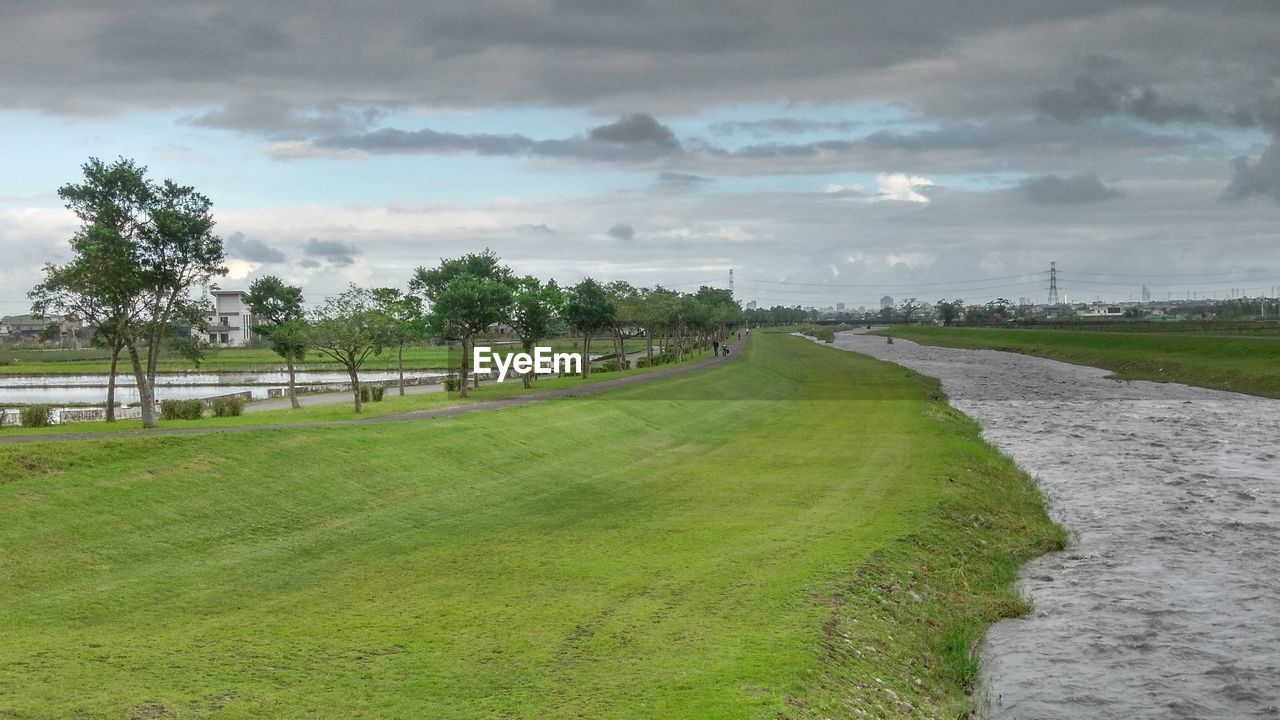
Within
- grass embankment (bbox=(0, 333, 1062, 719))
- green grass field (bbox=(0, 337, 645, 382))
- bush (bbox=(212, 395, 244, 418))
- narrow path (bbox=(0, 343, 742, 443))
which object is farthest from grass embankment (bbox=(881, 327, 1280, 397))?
green grass field (bbox=(0, 337, 645, 382))

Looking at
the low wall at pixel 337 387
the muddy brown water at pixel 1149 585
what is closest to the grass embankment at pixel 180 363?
the low wall at pixel 337 387

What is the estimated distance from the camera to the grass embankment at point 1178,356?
75.6m

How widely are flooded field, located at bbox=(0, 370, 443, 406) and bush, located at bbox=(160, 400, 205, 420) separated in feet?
71.9

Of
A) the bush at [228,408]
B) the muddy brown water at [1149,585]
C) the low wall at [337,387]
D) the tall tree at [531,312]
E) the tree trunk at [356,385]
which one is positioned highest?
the tall tree at [531,312]

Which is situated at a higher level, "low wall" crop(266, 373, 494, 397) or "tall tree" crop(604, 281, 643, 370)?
"tall tree" crop(604, 281, 643, 370)

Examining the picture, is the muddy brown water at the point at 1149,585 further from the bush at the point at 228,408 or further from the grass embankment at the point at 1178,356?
the bush at the point at 228,408

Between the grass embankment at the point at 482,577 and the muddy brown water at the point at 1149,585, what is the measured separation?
3.47ft

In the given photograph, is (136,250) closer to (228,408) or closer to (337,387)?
(228,408)

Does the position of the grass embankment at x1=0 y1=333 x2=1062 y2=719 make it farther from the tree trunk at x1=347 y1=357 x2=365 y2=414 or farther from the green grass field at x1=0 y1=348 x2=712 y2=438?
the tree trunk at x1=347 y1=357 x2=365 y2=414

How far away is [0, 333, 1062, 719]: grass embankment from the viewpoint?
12617mm

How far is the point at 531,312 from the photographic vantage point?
217ft

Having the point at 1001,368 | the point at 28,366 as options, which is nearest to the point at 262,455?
the point at 1001,368

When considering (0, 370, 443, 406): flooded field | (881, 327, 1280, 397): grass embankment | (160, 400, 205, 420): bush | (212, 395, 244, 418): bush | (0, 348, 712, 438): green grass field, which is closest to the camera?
(0, 348, 712, 438): green grass field

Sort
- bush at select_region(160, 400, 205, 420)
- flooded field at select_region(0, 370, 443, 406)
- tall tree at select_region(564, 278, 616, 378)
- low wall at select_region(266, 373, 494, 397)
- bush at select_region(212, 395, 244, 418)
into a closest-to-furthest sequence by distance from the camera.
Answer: bush at select_region(160, 400, 205, 420)
bush at select_region(212, 395, 244, 418)
low wall at select_region(266, 373, 494, 397)
flooded field at select_region(0, 370, 443, 406)
tall tree at select_region(564, 278, 616, 378)
